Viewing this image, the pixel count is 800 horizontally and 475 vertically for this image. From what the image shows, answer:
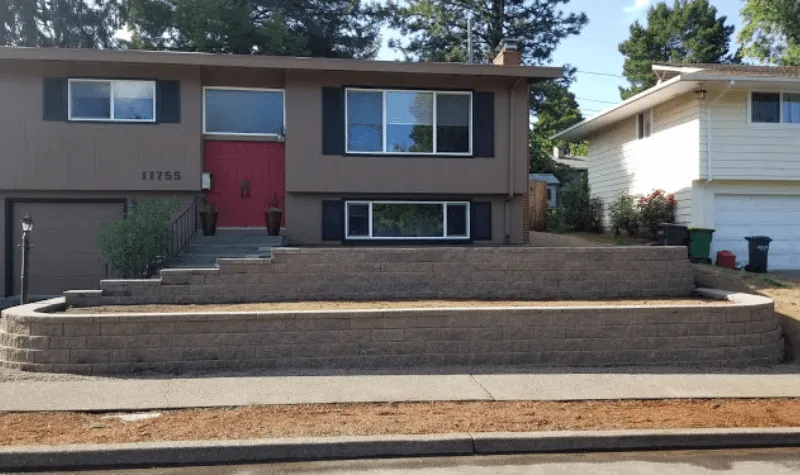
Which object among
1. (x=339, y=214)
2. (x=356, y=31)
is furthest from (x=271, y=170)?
(x=356, y=31)

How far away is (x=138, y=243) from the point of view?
1143 centimetres

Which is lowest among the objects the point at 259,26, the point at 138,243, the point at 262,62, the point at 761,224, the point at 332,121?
the point at 138,243

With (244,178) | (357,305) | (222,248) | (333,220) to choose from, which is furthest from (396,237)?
(357,305)

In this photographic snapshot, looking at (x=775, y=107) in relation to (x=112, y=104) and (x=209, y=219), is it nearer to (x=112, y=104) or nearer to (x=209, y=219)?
(x=209, y=219)

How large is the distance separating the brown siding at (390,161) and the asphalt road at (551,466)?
932 centimetres

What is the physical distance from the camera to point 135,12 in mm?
27172

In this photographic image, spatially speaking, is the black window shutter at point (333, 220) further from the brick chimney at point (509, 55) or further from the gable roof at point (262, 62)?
the brick chimney at point (509, 55)

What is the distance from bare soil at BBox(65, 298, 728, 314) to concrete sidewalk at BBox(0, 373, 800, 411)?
1.80 metres

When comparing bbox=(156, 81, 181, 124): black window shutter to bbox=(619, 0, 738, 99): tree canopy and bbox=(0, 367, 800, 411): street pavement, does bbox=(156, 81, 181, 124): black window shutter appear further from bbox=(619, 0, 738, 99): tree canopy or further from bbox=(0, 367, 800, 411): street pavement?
bbox=(619, 0, 738, 99): tree canopy

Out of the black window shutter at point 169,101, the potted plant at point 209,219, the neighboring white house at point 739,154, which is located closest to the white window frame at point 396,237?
the potted plant at point 209,219

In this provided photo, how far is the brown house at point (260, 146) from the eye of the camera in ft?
45.8

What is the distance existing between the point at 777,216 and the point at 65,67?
16.6 m

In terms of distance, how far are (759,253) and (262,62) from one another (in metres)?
11.5

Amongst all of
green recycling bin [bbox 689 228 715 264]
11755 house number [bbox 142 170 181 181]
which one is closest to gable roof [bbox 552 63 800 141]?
green recycling bin [bbox 689 228 715 264]
